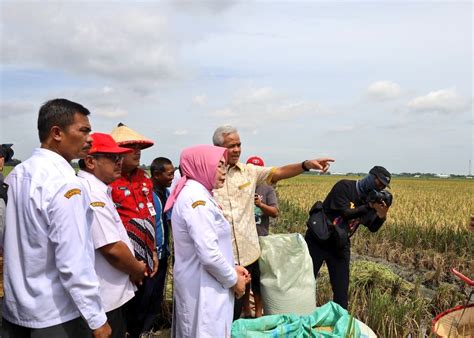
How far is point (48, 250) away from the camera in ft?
6.04

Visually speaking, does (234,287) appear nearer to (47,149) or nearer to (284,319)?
(284,319)

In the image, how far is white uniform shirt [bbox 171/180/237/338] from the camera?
228cm

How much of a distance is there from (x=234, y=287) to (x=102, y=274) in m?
0.78

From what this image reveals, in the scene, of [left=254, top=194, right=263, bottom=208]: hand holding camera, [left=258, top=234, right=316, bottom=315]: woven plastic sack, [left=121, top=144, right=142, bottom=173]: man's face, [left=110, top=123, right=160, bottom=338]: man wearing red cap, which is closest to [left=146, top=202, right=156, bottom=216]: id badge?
[left=110, top=123, right=160, bottom=338]: man wearing red cap

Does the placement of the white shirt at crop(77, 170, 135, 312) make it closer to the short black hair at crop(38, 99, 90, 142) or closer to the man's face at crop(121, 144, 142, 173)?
the short black hair at crop(38, 99, 90, 142)

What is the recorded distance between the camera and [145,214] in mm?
3004

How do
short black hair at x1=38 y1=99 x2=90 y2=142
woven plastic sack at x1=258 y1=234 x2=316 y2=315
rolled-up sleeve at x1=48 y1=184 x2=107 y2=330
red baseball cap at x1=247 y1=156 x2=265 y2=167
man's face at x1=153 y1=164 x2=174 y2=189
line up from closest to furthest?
rolled-up sleeve at x1=48 y1=184 x2=107 y2=330, short black hair at x1=38 y1=99 x2=90 y2=142, woven plastic sack at x1=258 y1=234 x2=316 y2=315, man's face at x1=153 y1=164 x2=174 y2=189, red baseball cap at x1=247 y1=156 x2=265 y2=167

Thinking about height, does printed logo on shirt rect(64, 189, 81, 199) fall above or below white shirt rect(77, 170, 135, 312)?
above

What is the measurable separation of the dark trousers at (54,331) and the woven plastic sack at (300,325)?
3.18ft

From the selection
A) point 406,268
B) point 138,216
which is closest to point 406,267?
point 406,268

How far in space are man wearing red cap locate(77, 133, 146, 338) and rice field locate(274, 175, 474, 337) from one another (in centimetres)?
136

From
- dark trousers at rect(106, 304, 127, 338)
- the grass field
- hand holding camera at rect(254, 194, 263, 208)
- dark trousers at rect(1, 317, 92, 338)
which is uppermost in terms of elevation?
hand holding camera at rect(254, 194, 263, 208)

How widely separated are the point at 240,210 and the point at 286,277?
28.1 inches

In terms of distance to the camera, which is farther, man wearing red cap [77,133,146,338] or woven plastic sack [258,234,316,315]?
woven plastic sack [258,234,316,315]
